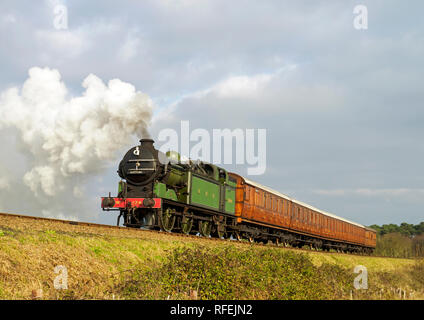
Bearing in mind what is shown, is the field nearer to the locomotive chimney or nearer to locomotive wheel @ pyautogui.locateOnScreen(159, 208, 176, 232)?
locomotive wheel @ pyautogui.locateOnScreen(159, 208, 176, 232)

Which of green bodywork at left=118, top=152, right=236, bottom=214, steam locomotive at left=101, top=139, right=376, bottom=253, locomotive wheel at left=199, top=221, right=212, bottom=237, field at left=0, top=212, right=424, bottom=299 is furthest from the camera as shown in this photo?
locomotive wheel at left=199, top=221, right=212, bottom=237

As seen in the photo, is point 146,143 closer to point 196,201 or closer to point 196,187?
point 196,187

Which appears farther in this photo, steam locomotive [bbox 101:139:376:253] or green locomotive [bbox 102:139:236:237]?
steam locomotive [bbox 101:139:376:253]

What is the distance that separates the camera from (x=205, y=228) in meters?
22.8

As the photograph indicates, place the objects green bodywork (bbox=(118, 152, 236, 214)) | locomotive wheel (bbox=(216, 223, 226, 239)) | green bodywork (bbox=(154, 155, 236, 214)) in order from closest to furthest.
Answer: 1. green bodywork (bbox=(118, 152, 236, 214))
2. green bodywork (bbox=(154, 155, 236, 214))
3. locomotive wheel (bbox=(216, 223, 226, 239))

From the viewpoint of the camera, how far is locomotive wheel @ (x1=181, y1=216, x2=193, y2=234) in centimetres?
2026

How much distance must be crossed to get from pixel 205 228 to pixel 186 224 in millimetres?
1885

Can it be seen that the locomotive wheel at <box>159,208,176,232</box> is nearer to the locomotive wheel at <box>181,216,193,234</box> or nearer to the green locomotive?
the green locomotive

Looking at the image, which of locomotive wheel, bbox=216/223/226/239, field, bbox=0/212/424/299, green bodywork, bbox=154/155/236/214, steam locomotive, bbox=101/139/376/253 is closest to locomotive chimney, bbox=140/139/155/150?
steam locomotive, bbox=101/139/376/253

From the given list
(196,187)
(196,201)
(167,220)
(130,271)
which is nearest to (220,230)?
(196,201)
